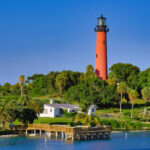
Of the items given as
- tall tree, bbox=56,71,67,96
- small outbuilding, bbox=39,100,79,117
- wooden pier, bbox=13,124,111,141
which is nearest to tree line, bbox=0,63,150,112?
tall tree, bbox=56,71,67,96

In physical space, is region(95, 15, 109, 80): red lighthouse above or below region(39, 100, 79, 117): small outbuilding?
above

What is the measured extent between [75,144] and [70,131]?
12.2 ft

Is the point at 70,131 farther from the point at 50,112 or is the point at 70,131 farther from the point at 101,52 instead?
the point at 101,52

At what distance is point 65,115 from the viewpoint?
284ft

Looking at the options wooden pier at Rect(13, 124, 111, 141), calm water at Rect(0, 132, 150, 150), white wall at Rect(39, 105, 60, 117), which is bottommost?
calm water at Rect(0, 132, 150, 150)

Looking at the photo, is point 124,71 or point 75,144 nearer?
point 75,144

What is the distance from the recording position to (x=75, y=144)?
58094mm

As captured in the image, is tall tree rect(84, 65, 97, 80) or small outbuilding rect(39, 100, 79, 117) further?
tall tree rect(84, 65, 97, 80)

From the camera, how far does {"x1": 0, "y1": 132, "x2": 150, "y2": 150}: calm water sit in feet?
182

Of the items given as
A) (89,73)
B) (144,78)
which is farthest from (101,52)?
(144,78)

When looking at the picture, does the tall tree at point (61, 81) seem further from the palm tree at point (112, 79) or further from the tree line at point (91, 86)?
the palm tree at point (112, 79)

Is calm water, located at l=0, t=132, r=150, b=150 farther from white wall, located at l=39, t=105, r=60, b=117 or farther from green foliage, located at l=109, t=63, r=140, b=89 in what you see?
green foliage, located at l=109, t=63, r=140, b=89

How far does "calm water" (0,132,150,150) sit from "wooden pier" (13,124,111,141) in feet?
4.87

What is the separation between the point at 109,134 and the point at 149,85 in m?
42.8
